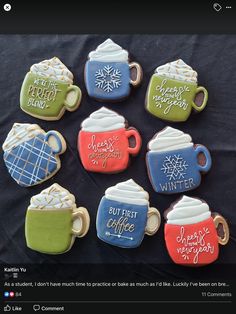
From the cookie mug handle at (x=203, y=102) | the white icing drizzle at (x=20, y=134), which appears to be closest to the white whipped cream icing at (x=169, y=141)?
the cookie mug handle at (x=203, y=102)

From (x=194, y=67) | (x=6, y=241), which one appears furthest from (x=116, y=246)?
(x=194, y=67)

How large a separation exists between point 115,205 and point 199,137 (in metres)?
0.45

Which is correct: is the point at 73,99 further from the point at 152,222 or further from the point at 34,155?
the point at 152,222

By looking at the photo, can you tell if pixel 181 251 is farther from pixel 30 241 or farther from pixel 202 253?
pixel 30 241

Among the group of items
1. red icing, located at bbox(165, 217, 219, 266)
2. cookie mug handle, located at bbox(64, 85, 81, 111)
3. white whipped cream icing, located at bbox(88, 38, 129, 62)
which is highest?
white whipped cream icing, located at bbox(88, 38, 129, 62)

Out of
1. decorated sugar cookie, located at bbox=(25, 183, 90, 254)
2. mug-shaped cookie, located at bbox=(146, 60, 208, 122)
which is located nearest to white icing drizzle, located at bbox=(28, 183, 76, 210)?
decorated sugar cookie, located at bbox=(25, 183, 90, 254)

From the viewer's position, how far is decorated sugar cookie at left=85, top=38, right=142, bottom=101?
163 centimetres

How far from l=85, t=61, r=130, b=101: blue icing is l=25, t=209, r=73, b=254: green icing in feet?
1.65

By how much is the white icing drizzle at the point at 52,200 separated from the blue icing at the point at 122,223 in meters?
0.14

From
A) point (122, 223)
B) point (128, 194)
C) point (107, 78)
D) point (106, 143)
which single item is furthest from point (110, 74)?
point (122, 223)

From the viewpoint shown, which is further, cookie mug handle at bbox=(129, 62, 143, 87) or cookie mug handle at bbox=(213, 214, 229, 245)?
cookie mug handle at bbox=(129, 62, 143, 87)

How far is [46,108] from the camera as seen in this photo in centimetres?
163

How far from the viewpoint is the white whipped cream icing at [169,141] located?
1.57m

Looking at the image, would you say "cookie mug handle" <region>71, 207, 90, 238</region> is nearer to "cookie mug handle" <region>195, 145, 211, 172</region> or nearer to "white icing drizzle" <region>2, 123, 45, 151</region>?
"white icing drizzle" <region>2, 123, 45, 151</region>
